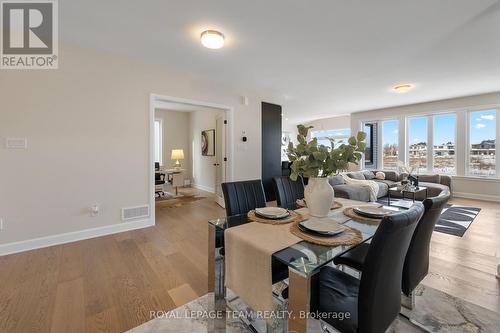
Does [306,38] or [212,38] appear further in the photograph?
[306,38]

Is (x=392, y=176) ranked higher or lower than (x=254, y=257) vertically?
higher

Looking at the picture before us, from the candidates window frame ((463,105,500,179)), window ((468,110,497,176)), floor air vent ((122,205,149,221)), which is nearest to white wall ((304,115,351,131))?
window frame ((463,105,500,179))

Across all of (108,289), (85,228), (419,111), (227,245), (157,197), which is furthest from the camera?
(419,111)

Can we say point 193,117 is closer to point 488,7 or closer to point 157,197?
point 157,197

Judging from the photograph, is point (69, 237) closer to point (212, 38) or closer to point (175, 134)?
point (212, 38)

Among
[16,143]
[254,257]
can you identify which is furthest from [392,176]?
[16,143]

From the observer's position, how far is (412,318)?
1566 mm

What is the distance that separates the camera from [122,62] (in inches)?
125

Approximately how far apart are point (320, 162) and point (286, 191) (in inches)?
32.6

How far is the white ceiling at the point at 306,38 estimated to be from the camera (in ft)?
6.93

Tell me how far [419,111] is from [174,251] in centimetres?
716

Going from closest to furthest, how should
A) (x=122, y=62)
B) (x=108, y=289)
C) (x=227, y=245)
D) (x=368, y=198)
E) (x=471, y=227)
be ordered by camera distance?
1. (x=227, y=245)
2. (x=108, y=289)
3. (x=122, y=62)
4. (x=471, y=227)
5. (x=368, y=198)

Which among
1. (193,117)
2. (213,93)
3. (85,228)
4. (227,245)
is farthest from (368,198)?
(193,117)

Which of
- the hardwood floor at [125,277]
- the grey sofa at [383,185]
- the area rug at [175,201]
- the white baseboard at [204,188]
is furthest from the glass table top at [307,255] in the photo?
the white baseboard at [204,188]
